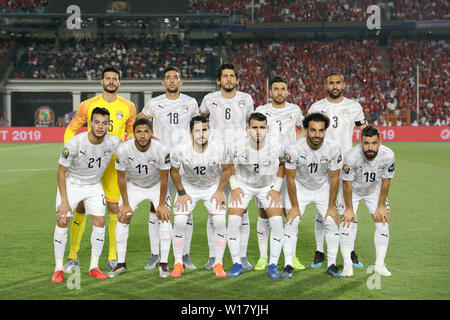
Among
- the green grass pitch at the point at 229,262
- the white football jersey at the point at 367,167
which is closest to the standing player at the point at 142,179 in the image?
the green grass pitch at the point at 229,262

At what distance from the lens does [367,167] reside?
6469 mm

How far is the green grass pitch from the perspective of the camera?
5.73 m

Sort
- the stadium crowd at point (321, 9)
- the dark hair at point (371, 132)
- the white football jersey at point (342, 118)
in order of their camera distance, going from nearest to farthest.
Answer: the dark hair at point (371, 132), the white football jersey at point (342, 118), the stadium crowd at point (321, 9)

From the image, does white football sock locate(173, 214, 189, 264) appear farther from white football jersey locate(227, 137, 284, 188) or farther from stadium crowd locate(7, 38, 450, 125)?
stadium crowd locate(7, 38, 450, 125)

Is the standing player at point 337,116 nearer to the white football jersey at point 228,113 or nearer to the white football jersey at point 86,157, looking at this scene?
the white football jersey at point 228,113

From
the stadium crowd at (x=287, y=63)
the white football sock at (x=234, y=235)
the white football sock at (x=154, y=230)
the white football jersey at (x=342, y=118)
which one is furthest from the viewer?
the stadium crowd at (x=287, y=63)

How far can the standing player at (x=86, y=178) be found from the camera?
20.5 ft

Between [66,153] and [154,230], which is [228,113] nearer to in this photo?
[154,230]

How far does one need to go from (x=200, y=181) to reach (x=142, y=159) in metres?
0.72

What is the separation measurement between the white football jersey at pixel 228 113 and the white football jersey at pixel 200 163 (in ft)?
2.93

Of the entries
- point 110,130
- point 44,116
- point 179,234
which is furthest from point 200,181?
point 44,116

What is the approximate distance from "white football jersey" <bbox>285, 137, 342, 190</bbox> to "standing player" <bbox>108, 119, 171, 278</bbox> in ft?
4.48

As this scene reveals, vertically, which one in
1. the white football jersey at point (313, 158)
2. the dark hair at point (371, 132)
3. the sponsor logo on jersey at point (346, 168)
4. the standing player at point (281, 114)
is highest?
the standing player at point (281, 114)

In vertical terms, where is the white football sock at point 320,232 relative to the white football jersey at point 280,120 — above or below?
below
